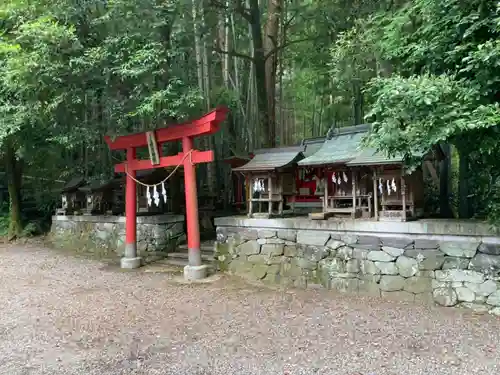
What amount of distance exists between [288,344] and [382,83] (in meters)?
3.00

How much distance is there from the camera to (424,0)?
14.8ft

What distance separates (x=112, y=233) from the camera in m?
9.84

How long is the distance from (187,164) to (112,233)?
3.91m

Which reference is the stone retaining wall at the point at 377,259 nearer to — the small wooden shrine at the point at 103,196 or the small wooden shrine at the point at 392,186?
the small wooden shrine at the point at 392,186

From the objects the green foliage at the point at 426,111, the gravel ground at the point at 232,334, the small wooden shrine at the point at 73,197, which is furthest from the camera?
the small wooden shrine at the point at 73,197

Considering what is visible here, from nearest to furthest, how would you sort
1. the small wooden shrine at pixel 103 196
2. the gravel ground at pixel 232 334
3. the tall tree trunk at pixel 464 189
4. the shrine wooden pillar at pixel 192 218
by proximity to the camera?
1. the gravel ground at pixel 232 334
2. the tall tree trunk at pixel 464 189
3. the shrine wooden pillar at pixel 192 218
4. the small wooden shrine at pixel 103 196

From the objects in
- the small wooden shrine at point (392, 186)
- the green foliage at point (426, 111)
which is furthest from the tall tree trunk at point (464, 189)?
the green foliage at point (426, 111)

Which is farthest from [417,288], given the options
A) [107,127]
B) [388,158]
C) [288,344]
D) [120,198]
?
[120,198]

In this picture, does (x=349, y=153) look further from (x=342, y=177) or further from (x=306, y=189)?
(x=306, y=189)

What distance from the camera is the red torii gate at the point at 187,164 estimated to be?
6855mm

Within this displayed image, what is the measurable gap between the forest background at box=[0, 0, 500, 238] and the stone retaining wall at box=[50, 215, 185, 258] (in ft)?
5.53

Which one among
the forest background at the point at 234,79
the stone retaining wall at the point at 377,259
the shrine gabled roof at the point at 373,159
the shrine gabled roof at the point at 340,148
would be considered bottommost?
the stone retaining wall at the point at 377,259

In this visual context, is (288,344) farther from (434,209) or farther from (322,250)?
(434,209)

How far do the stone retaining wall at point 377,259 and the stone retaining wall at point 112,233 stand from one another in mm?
2441
